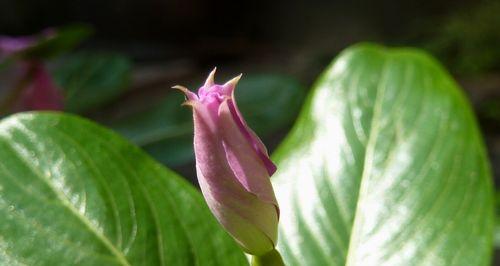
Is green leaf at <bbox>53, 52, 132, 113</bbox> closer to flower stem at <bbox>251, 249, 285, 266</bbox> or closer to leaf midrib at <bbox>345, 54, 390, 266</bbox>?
leaf midrib at <bbox>345, 54, 390, 266</bbox>

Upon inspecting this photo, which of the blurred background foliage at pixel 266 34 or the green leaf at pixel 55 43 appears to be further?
the blurred background foliage at pixel 266 34

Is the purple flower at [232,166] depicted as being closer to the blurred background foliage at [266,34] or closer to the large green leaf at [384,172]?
the large green leaf at [384,172]

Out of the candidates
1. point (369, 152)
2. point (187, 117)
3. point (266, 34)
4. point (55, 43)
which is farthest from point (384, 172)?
point (266, 34)

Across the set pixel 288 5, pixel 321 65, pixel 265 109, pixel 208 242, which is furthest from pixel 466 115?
pixel 288 5

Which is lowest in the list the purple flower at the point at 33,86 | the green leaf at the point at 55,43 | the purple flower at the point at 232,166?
the purple flower at the point at 33,86

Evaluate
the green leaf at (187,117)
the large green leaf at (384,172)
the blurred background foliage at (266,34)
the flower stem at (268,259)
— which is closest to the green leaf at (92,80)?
the green leaf at (187,117)

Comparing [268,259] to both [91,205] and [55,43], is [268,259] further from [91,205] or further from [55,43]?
[55,43]

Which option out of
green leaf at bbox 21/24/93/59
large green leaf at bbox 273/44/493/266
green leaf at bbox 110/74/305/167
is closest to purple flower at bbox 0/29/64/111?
green leaf at bbox 21/24/93/59
